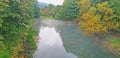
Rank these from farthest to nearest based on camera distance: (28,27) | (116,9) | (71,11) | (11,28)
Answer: (71,11)
(116,9)
(28,27)
(11,28)

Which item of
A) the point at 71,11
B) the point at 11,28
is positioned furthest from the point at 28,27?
the point at 71,11

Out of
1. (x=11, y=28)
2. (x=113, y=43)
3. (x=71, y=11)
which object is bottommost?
(x=71, y=11)

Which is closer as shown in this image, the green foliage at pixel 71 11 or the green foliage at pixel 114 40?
the green foliage at pixel 114 40

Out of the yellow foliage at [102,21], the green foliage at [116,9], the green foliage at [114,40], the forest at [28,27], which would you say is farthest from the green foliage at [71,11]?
the yellow foliage at [102,21]

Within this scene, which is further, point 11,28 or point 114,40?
point 114,40

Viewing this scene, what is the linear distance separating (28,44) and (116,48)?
32.3ft

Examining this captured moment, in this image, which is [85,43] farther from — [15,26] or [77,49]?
[15,26]

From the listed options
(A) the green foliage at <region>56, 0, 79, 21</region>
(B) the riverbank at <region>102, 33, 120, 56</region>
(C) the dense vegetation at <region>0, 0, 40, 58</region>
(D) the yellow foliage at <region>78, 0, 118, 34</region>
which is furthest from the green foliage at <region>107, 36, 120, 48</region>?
(A) the green foliage at <region>56, 0, 79, 21</region>

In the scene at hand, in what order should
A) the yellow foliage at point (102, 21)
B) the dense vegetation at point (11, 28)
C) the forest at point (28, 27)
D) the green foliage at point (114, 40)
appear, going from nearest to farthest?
the dense vegetation at point (11, 28), the forest at point (28, 27), the green foliage at point (114, 40), the yellow foliage at point (102, 21)

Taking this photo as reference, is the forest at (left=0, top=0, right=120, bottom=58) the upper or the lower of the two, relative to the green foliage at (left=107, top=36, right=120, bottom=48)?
upper

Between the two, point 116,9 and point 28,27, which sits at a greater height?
point 116,9

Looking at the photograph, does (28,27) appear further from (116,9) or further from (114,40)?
(116,9)

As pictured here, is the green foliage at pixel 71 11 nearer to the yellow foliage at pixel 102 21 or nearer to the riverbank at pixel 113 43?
the riverbank at pixel 113 43

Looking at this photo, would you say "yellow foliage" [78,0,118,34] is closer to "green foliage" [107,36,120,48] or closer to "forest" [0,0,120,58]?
"forest" [0,0,120,58]
